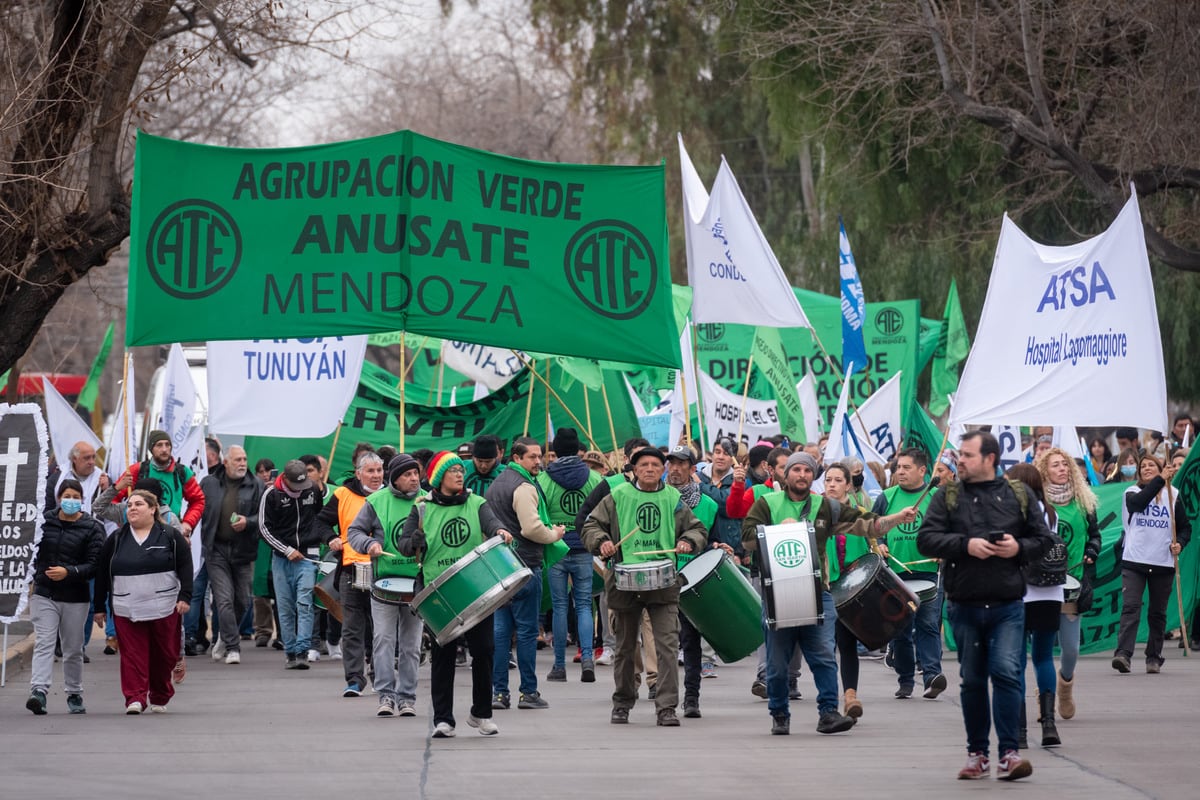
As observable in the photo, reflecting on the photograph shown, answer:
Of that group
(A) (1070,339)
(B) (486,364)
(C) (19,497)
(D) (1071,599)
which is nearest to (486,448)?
(C) (19,497)

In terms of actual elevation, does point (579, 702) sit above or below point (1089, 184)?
below

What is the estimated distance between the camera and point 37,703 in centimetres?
1216

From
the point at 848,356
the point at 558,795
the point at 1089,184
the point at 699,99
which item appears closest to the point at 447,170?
the point at 558,795

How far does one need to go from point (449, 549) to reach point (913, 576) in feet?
12.4

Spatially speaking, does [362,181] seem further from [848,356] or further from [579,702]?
[848,356]

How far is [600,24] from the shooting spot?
1394 inches

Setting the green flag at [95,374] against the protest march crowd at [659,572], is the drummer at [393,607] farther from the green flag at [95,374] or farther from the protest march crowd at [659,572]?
the green flag at [95,374]

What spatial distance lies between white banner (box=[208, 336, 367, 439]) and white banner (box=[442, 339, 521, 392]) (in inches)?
217

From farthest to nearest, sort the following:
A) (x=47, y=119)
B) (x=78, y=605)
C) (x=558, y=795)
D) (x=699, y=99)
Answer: (x=699, y=99)
(x=47, y=119)
(x=78, y=605)
(x=558, y=795)

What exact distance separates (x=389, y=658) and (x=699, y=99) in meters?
24.5

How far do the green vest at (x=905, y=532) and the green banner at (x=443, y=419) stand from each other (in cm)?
557

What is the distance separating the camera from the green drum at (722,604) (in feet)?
38.8

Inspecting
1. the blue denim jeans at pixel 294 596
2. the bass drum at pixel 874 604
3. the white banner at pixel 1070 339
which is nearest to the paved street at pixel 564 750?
the bass drum at pixel 874 604

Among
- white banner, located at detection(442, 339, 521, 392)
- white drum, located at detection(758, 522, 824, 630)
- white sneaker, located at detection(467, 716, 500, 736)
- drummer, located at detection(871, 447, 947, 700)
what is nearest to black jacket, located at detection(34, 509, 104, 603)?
white sneaker, located at detection(467, 716, 500, 736)
